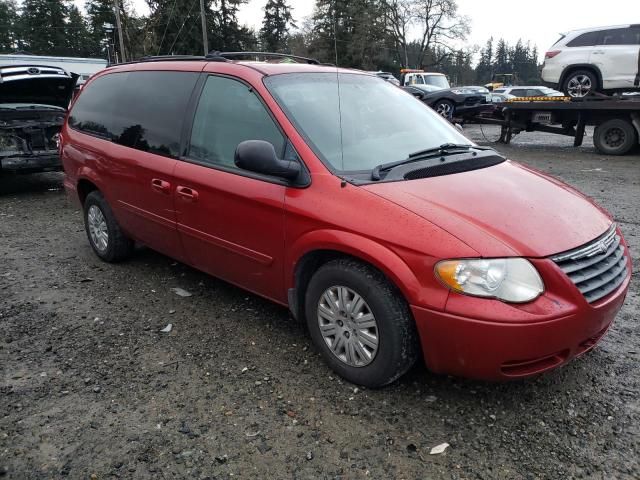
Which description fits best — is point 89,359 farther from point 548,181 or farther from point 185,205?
point 548,181

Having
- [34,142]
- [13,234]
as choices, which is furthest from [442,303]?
[34,142]

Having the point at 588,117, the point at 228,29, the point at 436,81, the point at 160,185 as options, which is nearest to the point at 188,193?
the point at 160,185

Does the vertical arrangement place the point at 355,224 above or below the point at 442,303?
above

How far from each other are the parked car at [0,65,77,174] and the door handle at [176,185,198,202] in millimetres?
5182

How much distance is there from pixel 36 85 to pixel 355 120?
272 inches

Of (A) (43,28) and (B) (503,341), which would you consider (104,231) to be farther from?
(A) (43,28)

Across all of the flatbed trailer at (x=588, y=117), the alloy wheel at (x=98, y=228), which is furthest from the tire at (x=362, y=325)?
the flatbed trailer at (x=588, y=117)

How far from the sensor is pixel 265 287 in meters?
3.30

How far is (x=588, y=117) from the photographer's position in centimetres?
1214

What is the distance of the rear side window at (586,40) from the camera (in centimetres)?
1259

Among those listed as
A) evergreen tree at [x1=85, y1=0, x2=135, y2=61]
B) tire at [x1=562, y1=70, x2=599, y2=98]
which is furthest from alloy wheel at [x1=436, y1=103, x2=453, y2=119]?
evergreen tree at [x1=85, y1=0, x2=135, y2=61]

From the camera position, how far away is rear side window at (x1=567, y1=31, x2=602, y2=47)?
1259 cm

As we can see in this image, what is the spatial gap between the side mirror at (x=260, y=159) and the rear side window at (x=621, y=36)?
12.8 metres

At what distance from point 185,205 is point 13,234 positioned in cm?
348
